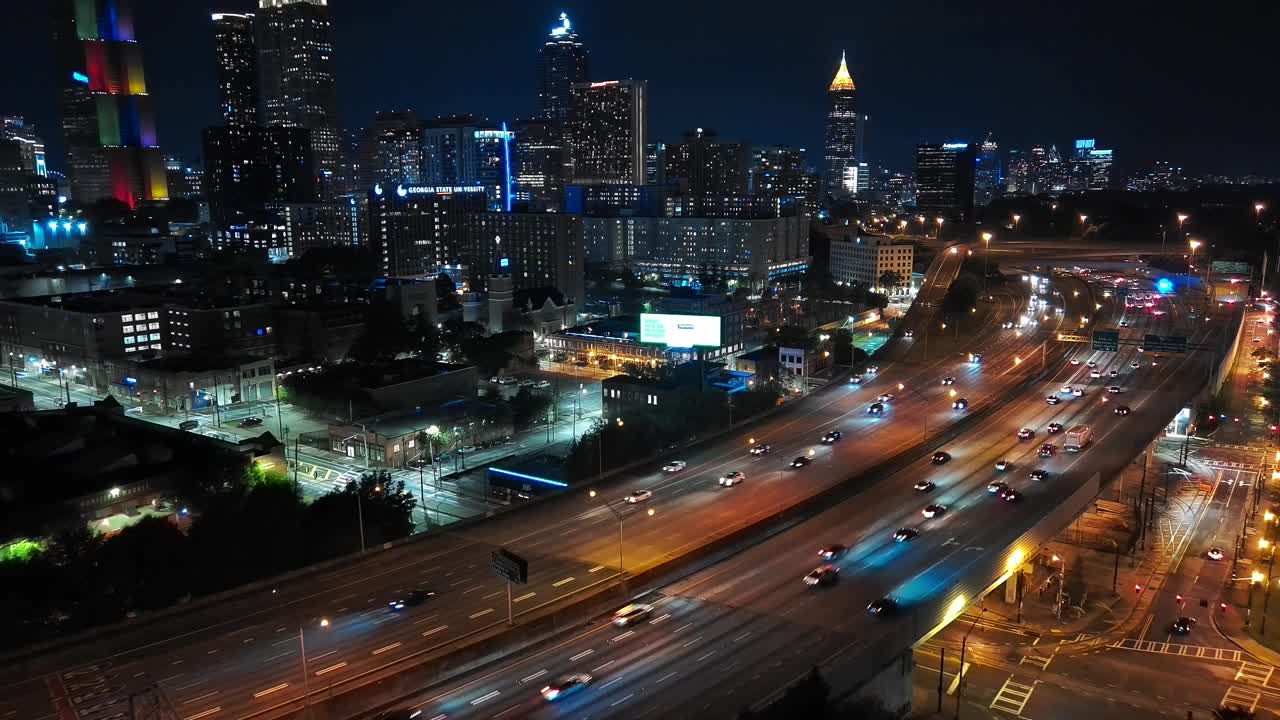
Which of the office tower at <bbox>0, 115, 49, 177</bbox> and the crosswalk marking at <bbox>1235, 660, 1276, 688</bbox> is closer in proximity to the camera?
the crosswalk marking at <bbox>1235, 660, 1276, 688</bbox>

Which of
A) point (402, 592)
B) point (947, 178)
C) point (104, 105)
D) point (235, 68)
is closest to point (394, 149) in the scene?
point (235, 68)

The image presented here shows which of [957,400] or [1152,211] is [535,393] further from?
[1152,211]

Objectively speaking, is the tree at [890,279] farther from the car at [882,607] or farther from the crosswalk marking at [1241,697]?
the car at [882,607]

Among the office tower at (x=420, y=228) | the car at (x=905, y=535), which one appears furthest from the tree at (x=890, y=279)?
the car at (x=905, y=535)

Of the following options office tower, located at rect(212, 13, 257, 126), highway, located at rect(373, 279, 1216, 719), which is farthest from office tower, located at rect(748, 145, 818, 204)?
highway, located at rect(373, 279, 1216, 719)

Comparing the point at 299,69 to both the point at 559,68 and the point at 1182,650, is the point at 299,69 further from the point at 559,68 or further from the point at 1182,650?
the point at 1182,650

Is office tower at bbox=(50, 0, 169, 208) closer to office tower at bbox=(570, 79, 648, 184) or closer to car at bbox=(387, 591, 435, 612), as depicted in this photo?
office tower at bbox=(570, 79, 648, 184)

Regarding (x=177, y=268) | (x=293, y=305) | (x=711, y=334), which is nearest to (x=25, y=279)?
(x=177, y=268)
